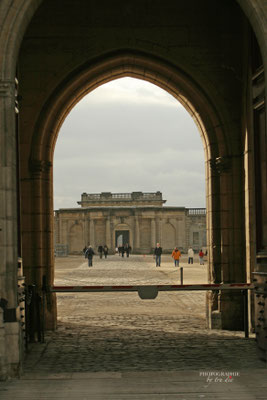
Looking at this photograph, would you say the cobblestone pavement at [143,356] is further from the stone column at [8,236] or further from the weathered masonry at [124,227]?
the weathered masonry at [124,227]

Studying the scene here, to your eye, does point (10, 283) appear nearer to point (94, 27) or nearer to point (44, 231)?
point (44, 231)

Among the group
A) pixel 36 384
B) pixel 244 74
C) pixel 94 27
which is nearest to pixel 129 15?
pixel 94 27

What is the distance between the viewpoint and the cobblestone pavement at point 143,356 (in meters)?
6.55

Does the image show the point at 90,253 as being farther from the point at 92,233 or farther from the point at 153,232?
the point at 153,232

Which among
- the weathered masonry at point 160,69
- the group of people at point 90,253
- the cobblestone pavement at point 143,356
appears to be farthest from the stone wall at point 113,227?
the weathered masonry at point 160,69

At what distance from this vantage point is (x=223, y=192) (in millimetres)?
12000

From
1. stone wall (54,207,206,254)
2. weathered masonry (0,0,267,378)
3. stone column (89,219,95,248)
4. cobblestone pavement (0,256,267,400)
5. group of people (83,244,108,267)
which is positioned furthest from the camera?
stone wall (54,207,206,254)

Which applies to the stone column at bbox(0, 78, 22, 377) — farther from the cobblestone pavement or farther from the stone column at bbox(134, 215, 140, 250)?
the stone column at bbox(134, 215, 140, 250)

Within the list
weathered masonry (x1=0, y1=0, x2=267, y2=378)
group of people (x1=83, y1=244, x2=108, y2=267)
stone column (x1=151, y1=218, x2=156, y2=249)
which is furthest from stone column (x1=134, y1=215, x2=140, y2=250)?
weathered masonry (x1=0, y1=0, x2=267, y2=378)

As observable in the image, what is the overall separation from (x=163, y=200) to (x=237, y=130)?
6573 cm

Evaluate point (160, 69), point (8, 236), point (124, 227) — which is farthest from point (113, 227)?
point (8, 236)

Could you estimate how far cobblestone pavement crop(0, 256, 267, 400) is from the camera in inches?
258

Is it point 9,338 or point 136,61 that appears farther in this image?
point 136,61

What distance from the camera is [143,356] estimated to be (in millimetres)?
8898
